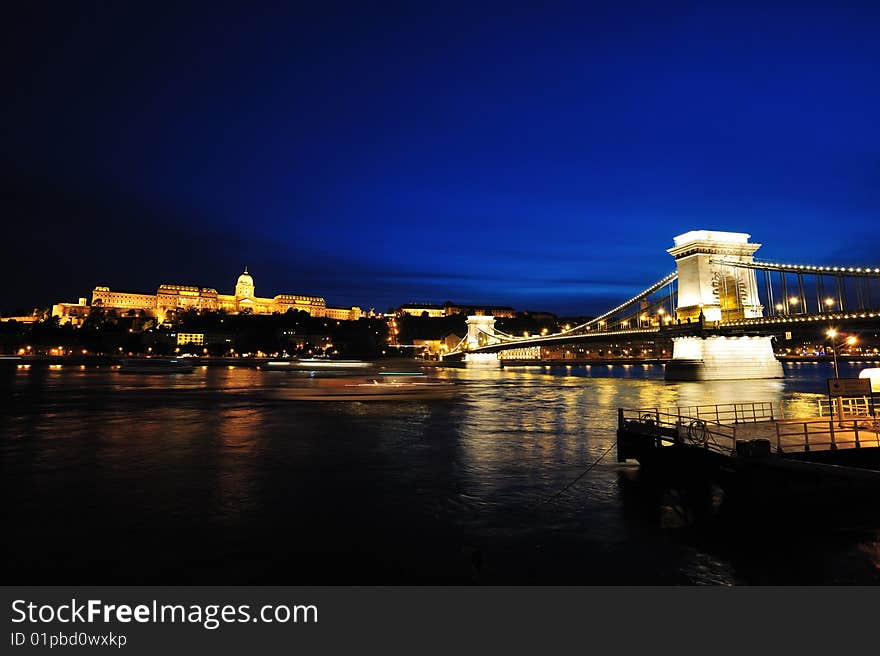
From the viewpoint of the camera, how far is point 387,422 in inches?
1116

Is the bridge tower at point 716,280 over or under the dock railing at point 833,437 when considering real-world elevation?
over

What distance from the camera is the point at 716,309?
61.7 meters

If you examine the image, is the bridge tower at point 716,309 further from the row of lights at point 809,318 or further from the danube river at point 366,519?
the danube river at point 366,519

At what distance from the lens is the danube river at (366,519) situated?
8.56 metres

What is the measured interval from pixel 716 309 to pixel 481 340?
3039 inches

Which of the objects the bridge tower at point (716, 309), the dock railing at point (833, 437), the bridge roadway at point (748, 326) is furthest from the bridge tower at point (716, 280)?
the dock railing at point (833, 437)

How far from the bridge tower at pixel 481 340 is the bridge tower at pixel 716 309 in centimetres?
6451

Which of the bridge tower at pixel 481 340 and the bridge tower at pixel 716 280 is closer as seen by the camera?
the bridge tower at pixel 716 280

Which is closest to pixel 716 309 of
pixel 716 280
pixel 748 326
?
pixel 716 280

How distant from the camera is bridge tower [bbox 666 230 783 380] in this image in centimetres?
5966

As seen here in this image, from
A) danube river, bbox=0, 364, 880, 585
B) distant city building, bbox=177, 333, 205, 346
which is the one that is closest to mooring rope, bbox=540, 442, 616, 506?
danube river, bbox=0, 364, 880, 585
